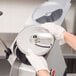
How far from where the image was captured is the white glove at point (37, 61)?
3.32ft

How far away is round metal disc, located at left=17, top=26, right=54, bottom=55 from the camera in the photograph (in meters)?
1.04

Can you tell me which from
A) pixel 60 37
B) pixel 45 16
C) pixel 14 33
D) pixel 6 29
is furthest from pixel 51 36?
pixel 6 29

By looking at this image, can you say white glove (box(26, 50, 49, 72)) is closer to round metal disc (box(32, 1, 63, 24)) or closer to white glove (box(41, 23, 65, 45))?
white glove (box(41, 23, 65, 45))

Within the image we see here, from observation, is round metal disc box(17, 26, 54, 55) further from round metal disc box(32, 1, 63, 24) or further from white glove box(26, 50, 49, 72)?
round metal disc box(32, 1, 63, 24)

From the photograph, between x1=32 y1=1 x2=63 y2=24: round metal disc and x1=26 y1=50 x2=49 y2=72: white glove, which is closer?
x1=26 y1=50 x2=49 y2=72: white glove

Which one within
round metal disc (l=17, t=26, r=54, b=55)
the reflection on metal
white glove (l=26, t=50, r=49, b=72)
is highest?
round metal disc (l=17, t=26, r=54, b=55)

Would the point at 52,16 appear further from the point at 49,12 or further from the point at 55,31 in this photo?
the point at 55,31

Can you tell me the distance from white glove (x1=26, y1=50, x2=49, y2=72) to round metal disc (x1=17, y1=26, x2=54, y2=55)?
0.07ft

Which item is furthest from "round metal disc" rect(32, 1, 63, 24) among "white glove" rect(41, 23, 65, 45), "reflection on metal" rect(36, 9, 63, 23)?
"white glove" rect(41, 23, 65, 45)

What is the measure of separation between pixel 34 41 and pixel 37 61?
0.33ft

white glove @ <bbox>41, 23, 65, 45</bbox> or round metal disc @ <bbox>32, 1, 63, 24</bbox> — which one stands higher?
white glove @ <bbox>41, 23, 65, 45</bbox>

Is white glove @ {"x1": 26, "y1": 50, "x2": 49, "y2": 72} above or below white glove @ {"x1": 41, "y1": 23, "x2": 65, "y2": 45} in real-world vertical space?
below

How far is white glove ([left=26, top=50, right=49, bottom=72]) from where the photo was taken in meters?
1.01

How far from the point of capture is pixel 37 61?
103 cm
